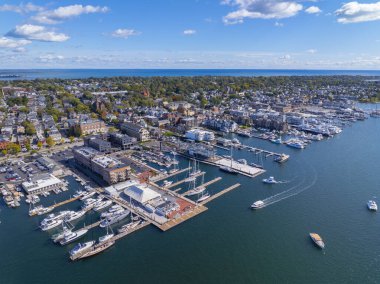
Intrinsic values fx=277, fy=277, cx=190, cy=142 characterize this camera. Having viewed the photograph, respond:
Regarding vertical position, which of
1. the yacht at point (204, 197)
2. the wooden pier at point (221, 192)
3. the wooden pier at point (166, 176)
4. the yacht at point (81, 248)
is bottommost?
the yacht at point (81, 248)

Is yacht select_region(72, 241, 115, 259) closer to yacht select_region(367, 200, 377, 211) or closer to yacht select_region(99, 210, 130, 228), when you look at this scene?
yacht select_region(99, 210, 130, 228)

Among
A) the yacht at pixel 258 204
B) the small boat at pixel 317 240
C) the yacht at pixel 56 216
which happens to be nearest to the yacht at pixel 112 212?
the yacht at pixel 56 216

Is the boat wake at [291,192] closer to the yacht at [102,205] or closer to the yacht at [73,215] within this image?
the yacht at [102,205]

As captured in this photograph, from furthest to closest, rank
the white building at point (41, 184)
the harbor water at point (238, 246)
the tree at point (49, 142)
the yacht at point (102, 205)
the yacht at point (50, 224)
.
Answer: the tree at point (49, 142)
the white building at point (41, 184)
the yacht at point (102, 205)
the yacht at point (50, 224)
the harbor water at point (238, 246)

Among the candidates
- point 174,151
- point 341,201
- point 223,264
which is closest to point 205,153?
point 174,151

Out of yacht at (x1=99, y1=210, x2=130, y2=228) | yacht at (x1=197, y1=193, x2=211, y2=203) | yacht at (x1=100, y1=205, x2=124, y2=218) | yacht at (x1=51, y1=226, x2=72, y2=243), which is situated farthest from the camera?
yacht at (x1=197, y1=193, x2=211, y2=203)

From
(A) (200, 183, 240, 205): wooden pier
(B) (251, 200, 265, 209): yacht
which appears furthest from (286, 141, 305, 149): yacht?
(B) (251, 200, 265, 209): yacht

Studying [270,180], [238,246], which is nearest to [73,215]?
[238,246]
